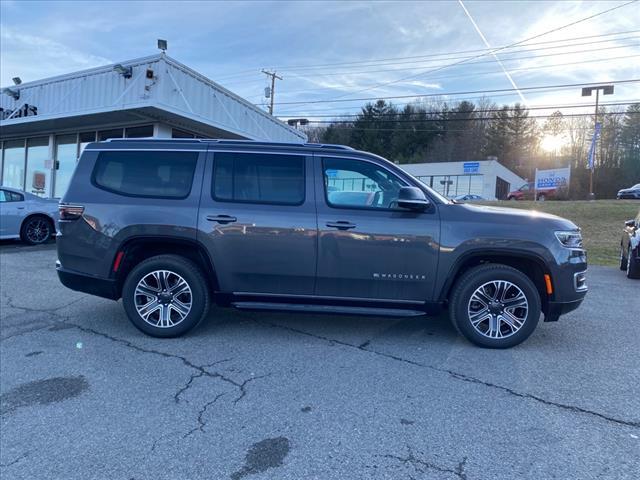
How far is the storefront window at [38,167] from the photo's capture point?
17344mm

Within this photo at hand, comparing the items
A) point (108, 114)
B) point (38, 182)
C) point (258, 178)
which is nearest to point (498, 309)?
point (258, 178)

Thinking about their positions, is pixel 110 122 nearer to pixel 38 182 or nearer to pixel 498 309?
pixel 38 182

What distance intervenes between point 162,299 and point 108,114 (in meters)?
10.7

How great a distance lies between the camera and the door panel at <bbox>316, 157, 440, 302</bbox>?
4.45 meters

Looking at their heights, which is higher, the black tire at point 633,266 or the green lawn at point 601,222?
the green lawn at point 601,222

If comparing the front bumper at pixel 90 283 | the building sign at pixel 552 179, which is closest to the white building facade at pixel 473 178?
the building sign at pixel 552 179

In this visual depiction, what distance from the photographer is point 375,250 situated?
4.46 m

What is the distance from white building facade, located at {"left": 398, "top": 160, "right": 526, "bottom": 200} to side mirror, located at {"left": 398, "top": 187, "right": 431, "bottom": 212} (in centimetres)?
4623

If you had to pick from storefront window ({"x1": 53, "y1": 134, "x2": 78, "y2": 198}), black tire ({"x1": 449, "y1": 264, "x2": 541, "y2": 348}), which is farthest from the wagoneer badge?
storefront window ({"x1": 53, "y1": 134, "x2": 78, "y2": 198})

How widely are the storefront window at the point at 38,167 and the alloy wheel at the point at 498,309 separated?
57.4 feet

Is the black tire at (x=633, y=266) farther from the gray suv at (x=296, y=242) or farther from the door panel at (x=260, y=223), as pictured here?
the door panel at (x=260, y=223)

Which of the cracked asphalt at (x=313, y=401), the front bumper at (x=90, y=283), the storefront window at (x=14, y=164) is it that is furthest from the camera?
the storefront window at (x=14, y=164)

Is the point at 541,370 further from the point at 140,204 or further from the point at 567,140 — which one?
the point at 567,140

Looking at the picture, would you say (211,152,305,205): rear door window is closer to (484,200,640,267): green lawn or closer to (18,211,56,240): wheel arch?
(18,211,56,240): wheel arch
